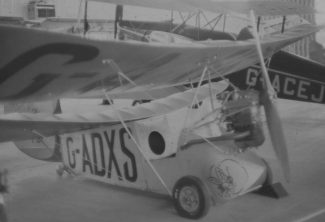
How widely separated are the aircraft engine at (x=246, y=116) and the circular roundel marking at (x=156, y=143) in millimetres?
711

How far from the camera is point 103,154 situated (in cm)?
453

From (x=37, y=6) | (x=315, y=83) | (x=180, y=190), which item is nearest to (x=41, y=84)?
(x=180, y=190)

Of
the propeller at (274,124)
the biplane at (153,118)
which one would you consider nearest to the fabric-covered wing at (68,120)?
the biplane at (153,118)

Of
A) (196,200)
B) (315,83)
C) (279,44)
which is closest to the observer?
(196,200)

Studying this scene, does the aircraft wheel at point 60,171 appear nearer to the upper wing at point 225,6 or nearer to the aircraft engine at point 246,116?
the upper wing at point 225,6

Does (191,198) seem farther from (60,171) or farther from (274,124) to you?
(60,171)

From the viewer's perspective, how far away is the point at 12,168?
5.63 m

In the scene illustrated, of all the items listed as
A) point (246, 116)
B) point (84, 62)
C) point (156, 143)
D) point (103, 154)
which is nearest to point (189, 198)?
point (156, 143)

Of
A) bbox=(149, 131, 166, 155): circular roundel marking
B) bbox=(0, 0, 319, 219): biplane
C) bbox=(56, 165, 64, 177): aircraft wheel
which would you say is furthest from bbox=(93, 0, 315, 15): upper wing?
bbox=(56, 165, 64, 177): aircraft wheel

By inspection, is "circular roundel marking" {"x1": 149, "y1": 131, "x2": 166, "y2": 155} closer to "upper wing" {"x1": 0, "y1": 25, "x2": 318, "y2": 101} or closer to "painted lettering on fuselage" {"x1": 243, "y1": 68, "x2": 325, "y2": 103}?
"upper wing" {"x1": 0, "y1": 25, "x2": 318, "y2": 101}

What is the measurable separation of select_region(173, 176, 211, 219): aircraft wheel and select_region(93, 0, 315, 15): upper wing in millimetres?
1567

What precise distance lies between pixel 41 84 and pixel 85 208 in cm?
173

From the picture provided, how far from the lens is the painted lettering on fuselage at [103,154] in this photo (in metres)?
4.36

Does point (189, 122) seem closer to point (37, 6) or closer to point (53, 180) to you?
point (53, 180)
